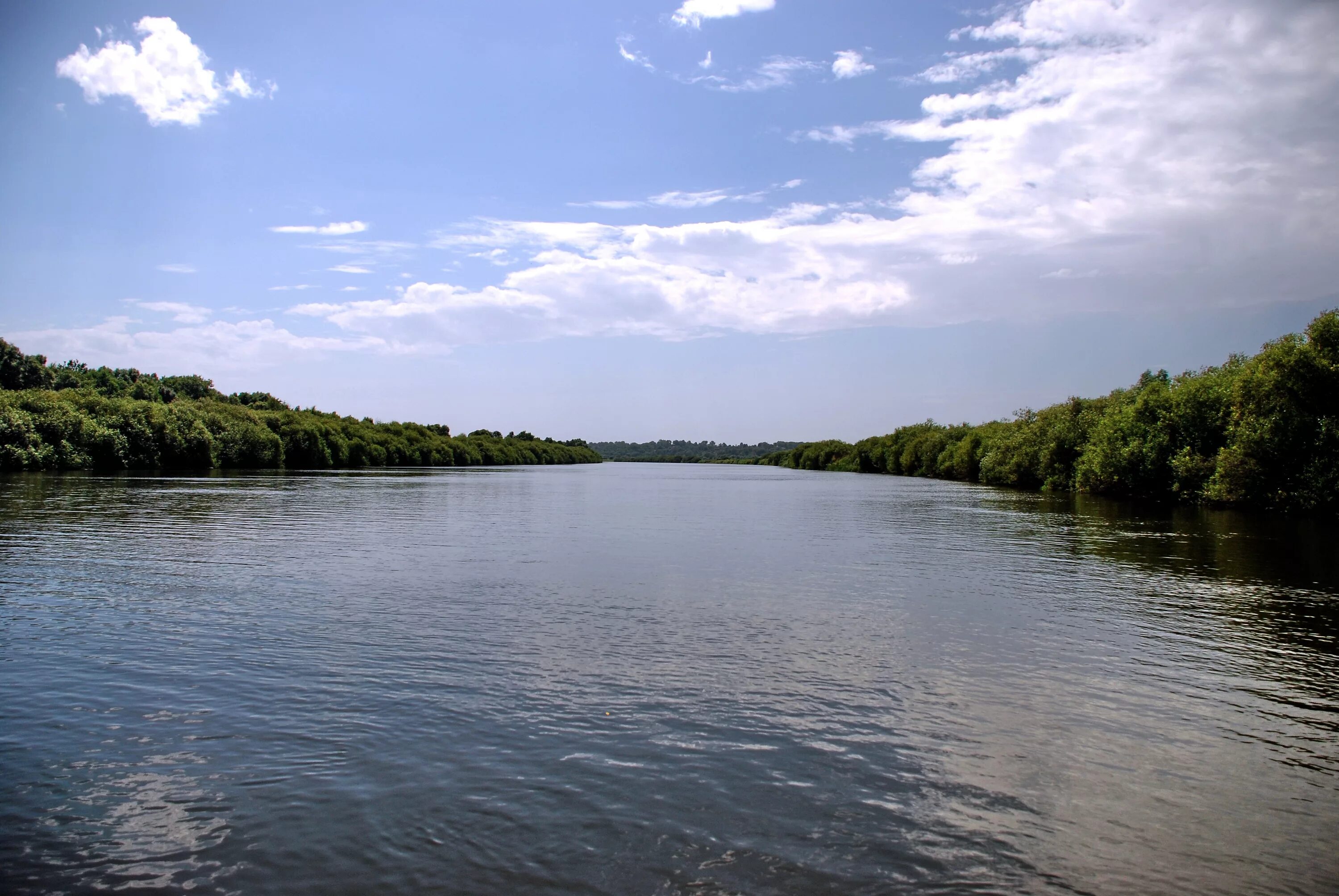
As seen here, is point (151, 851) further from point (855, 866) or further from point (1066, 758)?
point (1066, 758)

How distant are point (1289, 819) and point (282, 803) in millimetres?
10155

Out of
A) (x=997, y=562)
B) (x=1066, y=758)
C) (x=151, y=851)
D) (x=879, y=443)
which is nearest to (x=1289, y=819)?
(x=1066, y=758)

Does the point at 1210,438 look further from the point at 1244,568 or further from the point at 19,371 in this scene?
the point at 19,371

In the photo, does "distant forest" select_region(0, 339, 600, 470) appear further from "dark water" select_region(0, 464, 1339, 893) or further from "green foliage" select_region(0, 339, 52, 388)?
"dark water" select_region(0, 464, 1339, 893)

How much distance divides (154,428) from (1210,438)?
111084 mm

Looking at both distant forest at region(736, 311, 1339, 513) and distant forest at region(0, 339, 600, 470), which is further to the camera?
distant forest at region(0, 339, 600, 470)

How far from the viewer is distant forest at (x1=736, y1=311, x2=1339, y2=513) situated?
1818 inches

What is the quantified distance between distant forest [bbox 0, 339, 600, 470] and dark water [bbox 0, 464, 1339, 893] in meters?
74.2

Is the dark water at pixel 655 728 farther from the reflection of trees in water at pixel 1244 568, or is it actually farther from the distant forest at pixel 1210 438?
the distant forest at pixel 1210 438

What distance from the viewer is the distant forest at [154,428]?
8400cm

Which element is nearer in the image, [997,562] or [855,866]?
[855,866]

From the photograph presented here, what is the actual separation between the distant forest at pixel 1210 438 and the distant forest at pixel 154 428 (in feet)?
330

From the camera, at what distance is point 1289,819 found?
834 centimetres

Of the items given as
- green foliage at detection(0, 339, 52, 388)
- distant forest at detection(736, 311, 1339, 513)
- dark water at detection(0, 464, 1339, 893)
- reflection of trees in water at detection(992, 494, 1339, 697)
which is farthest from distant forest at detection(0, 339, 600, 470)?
distant forest at detection(736, 311, 1339, 513)
